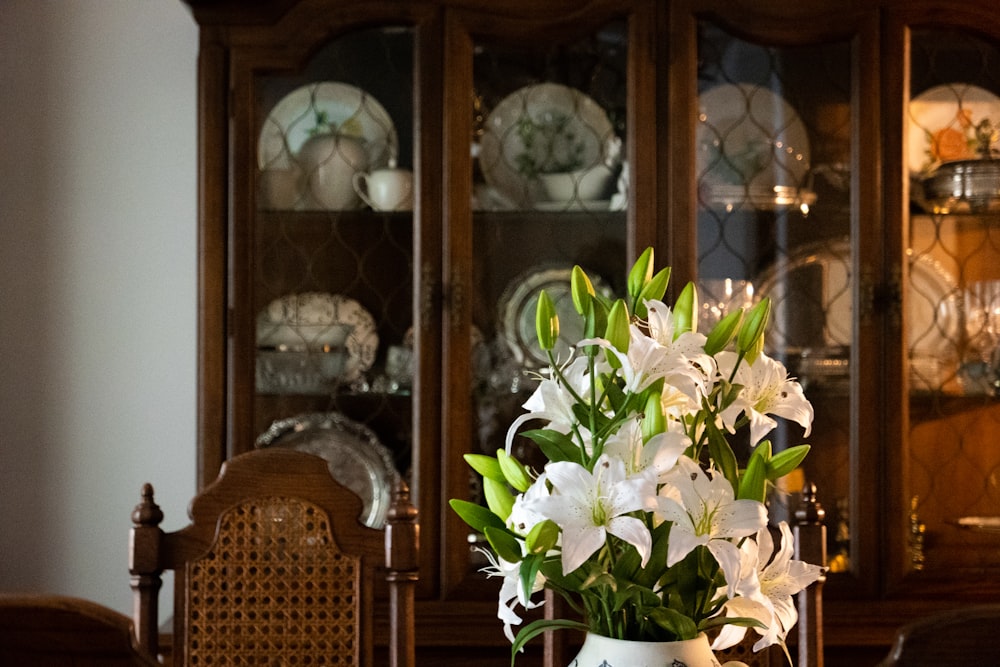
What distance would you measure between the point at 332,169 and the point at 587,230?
0.48 metres

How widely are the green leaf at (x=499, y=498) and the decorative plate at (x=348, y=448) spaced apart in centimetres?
110

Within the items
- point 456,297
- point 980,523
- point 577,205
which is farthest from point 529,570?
point 980,523

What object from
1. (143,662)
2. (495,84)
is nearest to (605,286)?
(495,84)

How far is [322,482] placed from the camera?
1.44m

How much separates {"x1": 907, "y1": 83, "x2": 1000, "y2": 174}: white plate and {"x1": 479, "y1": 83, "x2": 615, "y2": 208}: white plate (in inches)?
22.0

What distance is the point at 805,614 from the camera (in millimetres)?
1366

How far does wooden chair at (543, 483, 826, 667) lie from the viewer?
136 centimetres

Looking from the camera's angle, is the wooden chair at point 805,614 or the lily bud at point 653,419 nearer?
the lily bud at point 653,419

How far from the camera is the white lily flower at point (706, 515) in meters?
0.75

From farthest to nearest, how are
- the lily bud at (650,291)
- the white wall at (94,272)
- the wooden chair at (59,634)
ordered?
1. the white wall at (94,272)
2. the lily bud at (650,291)
3. the wooden chair at (59,634)

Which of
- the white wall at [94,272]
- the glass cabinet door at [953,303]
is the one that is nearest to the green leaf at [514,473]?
the glass cabinet door at [953,303]

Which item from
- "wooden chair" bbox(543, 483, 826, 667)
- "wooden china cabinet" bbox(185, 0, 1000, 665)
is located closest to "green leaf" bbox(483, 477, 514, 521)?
"wooden chair" bbox(543, 483, 826, 667)

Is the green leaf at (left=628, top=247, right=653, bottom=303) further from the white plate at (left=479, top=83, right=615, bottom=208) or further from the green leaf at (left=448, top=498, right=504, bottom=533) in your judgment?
the white plate at (left=479, top=83, right=615, bottom=208)

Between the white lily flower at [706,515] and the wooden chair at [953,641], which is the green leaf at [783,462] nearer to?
the white lily flower at [706,515]
